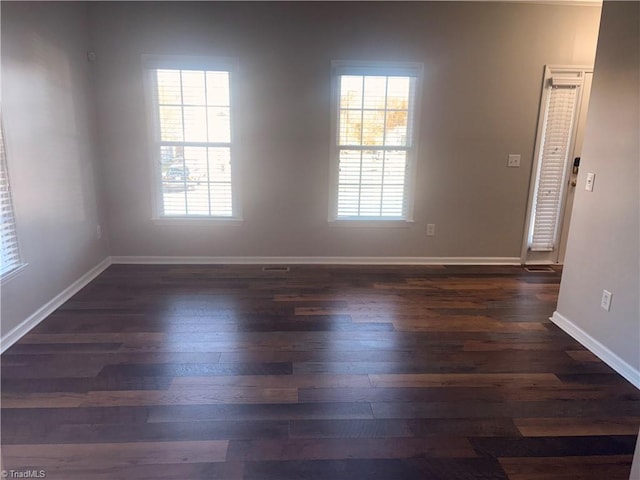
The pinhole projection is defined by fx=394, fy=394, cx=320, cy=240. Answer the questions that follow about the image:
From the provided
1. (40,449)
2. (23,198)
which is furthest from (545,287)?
(23,198)

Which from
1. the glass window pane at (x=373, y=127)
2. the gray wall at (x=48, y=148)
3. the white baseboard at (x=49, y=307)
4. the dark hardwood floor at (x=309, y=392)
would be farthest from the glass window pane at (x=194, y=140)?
the glass window pane at (x=373, y=127)

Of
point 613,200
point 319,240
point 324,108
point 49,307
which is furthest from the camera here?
point 319,240

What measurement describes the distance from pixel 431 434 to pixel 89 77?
4.02 m

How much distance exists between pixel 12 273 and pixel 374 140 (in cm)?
319

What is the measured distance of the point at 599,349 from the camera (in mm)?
2516

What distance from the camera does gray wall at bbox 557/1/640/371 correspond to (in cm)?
228

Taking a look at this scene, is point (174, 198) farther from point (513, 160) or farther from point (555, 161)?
point (555, 161)

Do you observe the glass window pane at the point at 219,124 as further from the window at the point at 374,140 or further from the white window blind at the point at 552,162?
the white window blind at the point at 552,162

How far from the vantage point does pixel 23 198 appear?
271 cm

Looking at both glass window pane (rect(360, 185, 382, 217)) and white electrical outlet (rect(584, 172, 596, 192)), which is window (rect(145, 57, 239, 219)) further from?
white electrical outlet (rect(584, 172, 596, 192))

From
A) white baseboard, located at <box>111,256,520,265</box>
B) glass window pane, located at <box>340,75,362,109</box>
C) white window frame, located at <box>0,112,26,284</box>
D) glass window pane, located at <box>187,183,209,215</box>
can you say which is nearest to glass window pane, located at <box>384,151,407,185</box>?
glass window pane, located at <box>340,75,362,109</box>

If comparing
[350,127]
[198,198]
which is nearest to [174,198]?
[198,198]

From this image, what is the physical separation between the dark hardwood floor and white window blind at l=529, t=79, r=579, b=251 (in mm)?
1216

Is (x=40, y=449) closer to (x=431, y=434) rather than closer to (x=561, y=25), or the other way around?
(x=431, y=434)
